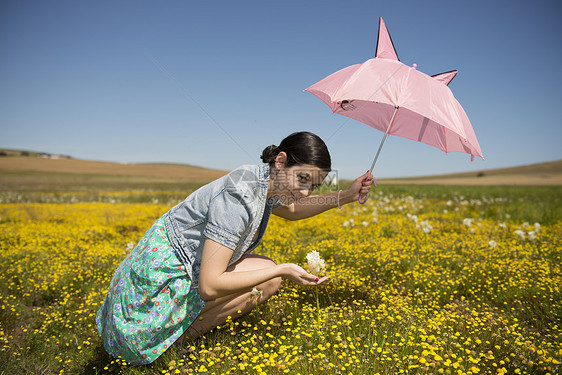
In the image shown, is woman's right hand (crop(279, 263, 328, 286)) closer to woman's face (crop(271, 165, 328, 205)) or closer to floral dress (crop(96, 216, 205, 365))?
woman's face (crop(271, 165, 328, 205))

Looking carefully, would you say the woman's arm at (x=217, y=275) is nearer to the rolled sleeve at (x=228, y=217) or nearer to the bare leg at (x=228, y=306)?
the rolled sleeve at (x=228, y=217)

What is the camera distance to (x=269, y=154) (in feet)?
9.19

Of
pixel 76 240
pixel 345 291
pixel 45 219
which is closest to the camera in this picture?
pixel 345 291

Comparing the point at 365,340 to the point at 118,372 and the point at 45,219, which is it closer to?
the point at 118,372

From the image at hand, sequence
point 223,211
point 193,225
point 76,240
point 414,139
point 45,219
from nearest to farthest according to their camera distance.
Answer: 1. point 223,211
2. point 193,225
3. point 414,139
4. point 76,240
5. point 45,219

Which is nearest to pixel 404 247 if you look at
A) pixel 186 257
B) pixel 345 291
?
pixel 345 291

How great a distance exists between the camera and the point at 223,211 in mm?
2334

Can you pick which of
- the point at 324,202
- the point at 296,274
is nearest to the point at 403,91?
the point at 324,202

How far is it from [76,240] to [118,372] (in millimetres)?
5101

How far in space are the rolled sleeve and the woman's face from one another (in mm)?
345

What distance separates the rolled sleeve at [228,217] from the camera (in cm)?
229

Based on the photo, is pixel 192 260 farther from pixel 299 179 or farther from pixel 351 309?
pixel 351 309

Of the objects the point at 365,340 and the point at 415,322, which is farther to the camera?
the point at 415,322

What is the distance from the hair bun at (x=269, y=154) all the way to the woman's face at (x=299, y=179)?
17 cm
